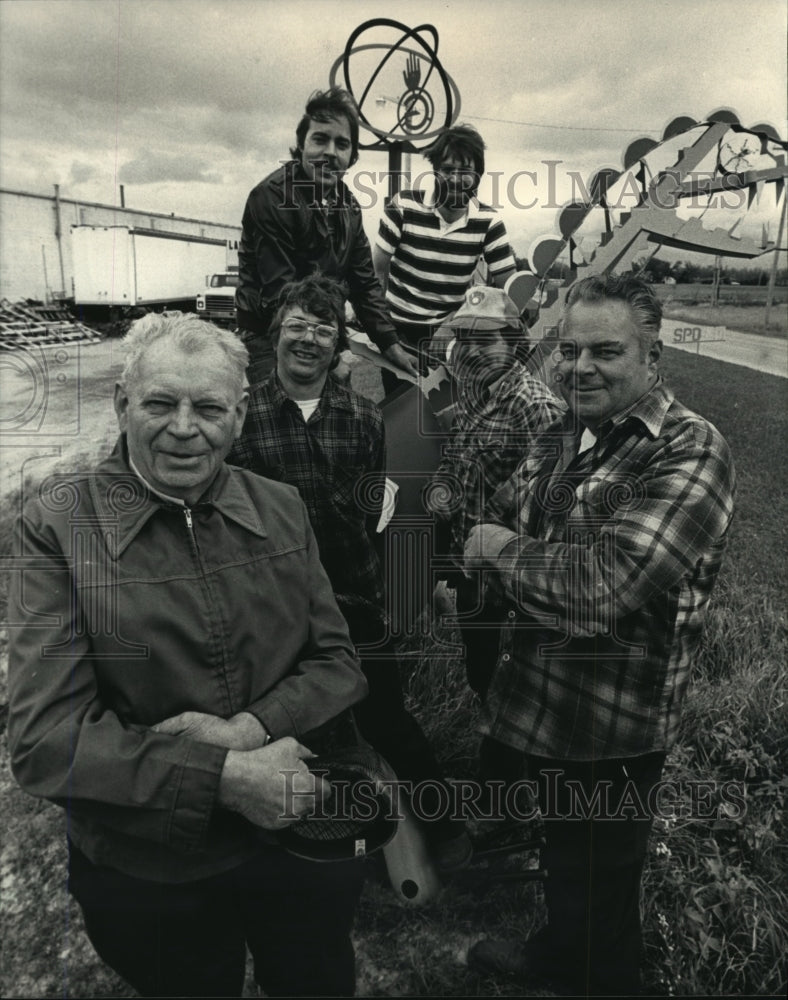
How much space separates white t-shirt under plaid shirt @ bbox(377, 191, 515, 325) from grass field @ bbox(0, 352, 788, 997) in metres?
0.35

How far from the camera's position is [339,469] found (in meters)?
2.46

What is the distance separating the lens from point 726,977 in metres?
2.40

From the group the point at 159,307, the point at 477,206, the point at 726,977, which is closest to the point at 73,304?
the point at 159,307

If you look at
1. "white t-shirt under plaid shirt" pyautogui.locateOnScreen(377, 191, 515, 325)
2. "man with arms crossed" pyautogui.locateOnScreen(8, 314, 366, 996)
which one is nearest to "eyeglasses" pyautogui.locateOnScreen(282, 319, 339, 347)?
"white t-shirt under plaid shirt" pyautogui.locateOnScreen(377, 191, 515, 325)

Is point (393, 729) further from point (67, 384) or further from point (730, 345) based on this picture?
point (730, 345)

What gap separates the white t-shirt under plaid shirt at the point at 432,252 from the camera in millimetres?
2629

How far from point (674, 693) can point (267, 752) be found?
45.2 inches

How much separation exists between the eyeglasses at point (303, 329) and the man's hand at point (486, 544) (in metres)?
0.85

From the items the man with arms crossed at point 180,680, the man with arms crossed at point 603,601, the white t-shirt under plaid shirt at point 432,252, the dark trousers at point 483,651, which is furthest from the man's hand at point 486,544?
the white t-shirt under plaid shirt at point 432,252

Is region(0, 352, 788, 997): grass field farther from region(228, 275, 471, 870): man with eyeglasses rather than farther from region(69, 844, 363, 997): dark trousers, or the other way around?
region(69, 844, 363, 997): dark trousers

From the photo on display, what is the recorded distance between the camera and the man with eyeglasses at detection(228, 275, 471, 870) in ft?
7.80

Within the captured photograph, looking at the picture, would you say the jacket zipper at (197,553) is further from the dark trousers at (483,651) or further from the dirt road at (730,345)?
Answer: the dirt road at (730,345)

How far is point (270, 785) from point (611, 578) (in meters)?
0.95

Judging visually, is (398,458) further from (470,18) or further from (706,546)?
(470,18)
